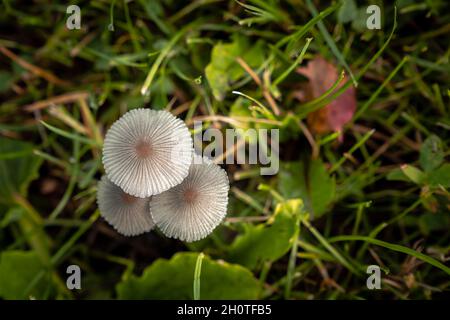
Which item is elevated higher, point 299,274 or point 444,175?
point 444,175

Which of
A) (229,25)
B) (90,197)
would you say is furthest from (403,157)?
(90,197)

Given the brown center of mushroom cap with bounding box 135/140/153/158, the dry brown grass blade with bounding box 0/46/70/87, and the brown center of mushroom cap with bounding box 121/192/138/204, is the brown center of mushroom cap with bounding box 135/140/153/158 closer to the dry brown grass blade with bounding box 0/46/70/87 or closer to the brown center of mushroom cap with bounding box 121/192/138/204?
the brown center of mushroom cap with bounding box 121/192/138/204

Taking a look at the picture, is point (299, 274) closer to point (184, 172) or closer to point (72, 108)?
point (184, 172)

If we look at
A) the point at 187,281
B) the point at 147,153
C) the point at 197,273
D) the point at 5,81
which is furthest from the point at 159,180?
the point at 5,81

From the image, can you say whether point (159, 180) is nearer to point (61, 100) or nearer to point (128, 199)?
point (128, 199)

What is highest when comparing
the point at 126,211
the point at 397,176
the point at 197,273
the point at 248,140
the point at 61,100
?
the point at 61,100
